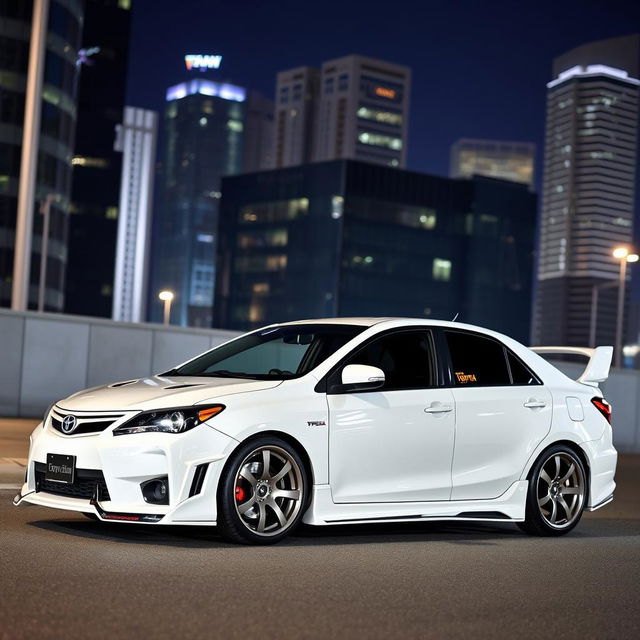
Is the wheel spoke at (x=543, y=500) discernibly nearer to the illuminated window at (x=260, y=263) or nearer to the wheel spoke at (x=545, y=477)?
the wheel spoke at (x=545, y=477)

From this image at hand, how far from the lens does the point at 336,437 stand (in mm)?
8336

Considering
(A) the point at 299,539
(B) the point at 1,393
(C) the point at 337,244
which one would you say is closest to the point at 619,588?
(A) the point at 299,539

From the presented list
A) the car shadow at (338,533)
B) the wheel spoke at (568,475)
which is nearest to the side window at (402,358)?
the car shadow at (338,533)

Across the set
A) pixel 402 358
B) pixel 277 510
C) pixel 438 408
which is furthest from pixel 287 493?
pixel 402 358

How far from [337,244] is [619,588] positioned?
13327 centimetres

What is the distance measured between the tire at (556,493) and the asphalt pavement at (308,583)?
0.48 ft

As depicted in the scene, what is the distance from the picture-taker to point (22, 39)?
80562 mm

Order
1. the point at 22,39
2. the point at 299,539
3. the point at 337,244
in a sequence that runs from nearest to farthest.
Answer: the point at 299,539 < the point at 22,39 < the point at 337,244

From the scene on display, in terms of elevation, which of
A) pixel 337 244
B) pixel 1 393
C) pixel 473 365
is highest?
pixel 337 244

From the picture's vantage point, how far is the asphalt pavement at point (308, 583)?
218 inches

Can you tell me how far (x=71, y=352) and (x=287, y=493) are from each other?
16179 millimetres

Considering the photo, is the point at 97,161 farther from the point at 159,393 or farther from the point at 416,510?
the point at 159,393

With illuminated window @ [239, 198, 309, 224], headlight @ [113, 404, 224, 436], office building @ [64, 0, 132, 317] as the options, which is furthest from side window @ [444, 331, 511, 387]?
illuminated window @ [239, 198, 309, 224]

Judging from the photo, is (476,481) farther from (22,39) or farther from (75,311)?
(75,311)
